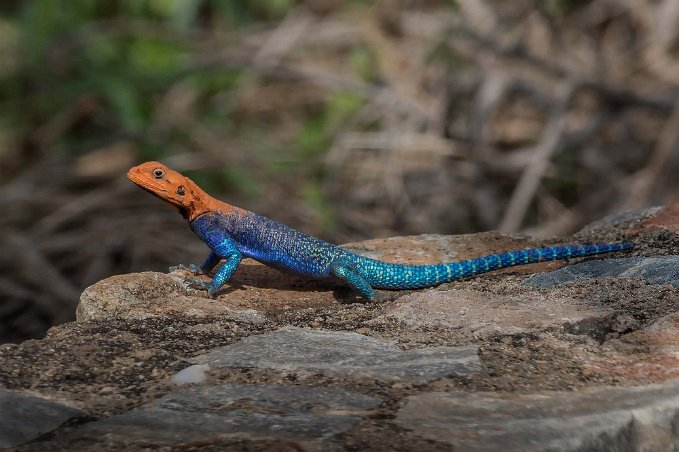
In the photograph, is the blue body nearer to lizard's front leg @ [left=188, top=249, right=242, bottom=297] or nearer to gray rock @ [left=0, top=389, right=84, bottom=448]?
lizard's front leg @ [left=188, top=249, right=242, bottom=297]

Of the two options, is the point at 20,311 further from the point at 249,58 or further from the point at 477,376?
the point at 477,376

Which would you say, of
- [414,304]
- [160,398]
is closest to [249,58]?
[414,304]

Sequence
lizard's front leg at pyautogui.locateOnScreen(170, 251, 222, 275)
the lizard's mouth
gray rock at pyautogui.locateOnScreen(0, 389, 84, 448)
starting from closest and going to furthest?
1. gray rock at pyautogui.locateOnScreen(0, 389, 84, 448)
2. the lizard's mouth
3. lizard's front leg at pyautogui.locateOnScreen(170, 251, 222, 275)

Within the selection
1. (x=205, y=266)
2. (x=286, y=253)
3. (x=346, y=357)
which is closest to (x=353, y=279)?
(x=286, y=253)

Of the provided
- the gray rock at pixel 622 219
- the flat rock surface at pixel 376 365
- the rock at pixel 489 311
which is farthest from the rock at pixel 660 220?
the rock at pixel 489 311

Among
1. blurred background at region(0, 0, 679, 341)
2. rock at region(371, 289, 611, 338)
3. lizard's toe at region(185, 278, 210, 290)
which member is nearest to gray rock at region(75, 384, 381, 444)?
Result: rock at region(371, 289, 611, 338)

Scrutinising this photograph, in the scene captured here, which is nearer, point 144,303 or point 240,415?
point 240,415

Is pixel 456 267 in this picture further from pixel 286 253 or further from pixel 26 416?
pixel 26 416
